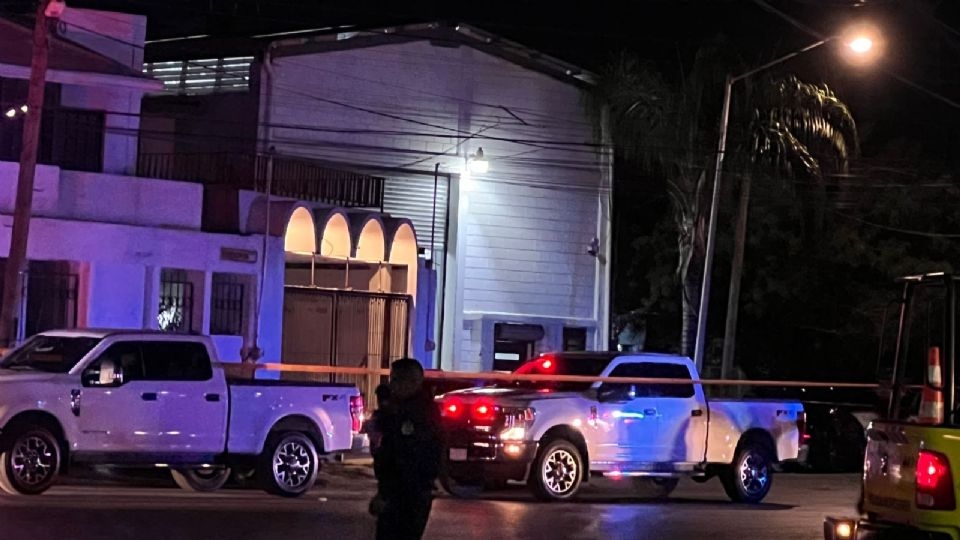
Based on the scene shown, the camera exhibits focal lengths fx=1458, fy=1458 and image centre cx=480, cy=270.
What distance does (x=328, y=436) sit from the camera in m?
18.5

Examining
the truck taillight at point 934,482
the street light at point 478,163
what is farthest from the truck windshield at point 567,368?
the street light at point 478,163

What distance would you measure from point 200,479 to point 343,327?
1069cm

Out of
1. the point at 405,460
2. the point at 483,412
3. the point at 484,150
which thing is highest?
the point at 484,150

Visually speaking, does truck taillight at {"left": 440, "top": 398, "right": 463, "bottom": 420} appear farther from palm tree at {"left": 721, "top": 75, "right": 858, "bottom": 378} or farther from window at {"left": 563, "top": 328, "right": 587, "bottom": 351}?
window at {"left": 563, "top": 328, "right": 587, "bottom": 351}

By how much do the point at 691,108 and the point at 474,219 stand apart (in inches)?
212

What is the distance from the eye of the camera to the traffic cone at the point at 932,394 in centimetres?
821

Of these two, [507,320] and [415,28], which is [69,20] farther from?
[507,320]

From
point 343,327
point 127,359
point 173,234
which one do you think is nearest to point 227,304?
point 173,234

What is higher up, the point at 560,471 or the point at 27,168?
the point at 27,168

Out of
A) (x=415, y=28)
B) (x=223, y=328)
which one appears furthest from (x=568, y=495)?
(x=415, y=28)

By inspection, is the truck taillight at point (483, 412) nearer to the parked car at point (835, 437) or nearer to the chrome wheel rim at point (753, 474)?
the chrome wheel rim at point (753, 474)

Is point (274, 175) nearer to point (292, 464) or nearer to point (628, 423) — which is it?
point (292, 464)

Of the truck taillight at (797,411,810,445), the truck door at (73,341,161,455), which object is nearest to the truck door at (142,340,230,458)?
A: the truck door at (73,341,161,455)

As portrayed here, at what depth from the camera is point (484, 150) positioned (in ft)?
107
